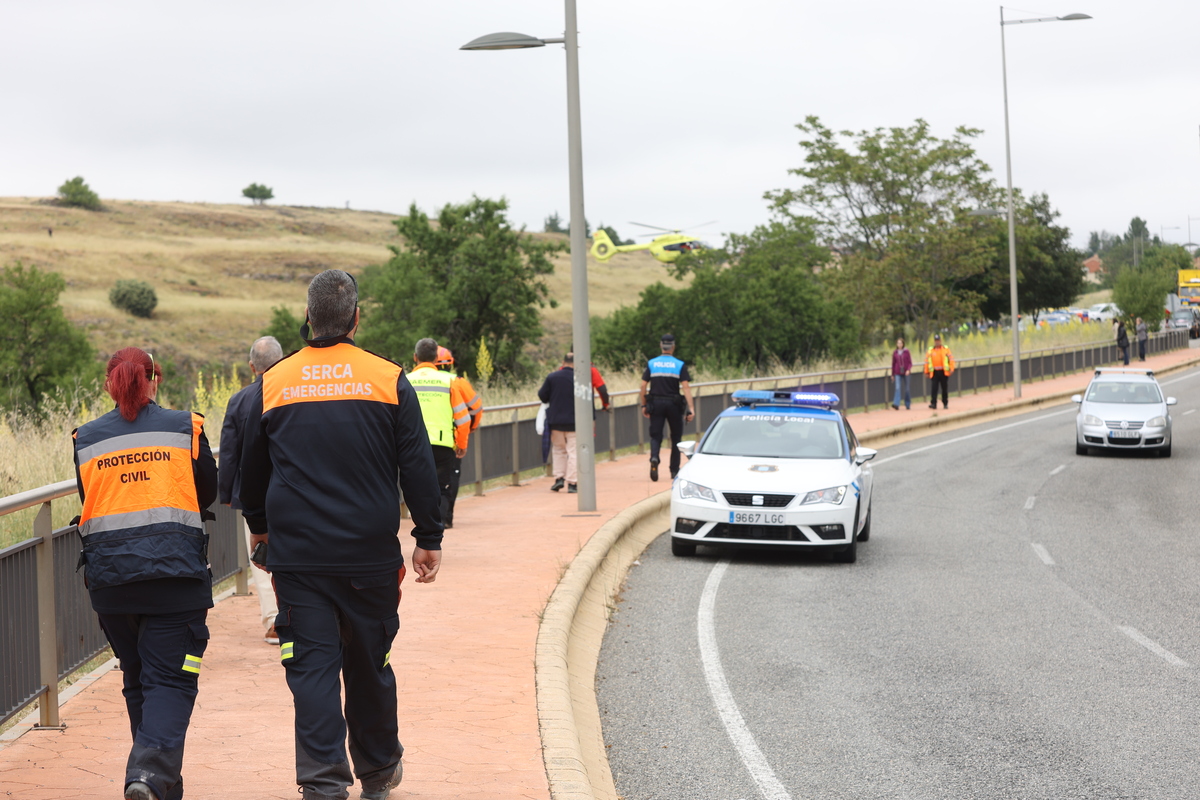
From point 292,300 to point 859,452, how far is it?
8145 centimetres

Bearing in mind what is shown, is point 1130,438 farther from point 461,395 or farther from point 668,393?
point 461,395

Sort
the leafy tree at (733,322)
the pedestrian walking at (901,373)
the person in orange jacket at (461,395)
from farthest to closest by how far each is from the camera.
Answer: the leafy tree at (733,322) < the pedestrian walking at (901,373) < the person in orange jacket at (461,395)

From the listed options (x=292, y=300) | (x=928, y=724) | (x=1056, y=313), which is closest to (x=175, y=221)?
(x=292, y=300)

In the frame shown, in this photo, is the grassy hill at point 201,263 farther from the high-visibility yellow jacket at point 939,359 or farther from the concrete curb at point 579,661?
the concrete curb at point 579,661

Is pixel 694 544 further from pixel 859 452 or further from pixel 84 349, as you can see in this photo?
pixel 84 349

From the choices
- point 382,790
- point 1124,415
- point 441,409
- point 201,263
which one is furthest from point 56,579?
point 201,263

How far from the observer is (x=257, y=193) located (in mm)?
153625

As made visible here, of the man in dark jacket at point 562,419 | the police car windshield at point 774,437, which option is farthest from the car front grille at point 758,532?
the man in dark jacket at point 562,419

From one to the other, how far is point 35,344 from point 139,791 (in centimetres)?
2882

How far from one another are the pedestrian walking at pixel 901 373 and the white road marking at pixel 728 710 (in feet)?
75.2

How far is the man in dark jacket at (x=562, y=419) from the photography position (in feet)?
53.6

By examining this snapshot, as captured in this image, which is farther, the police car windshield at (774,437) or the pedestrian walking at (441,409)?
the police car windshield at (774,437)

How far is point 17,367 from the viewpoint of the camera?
29594 millimetres

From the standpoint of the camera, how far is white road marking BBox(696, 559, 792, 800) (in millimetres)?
5840
